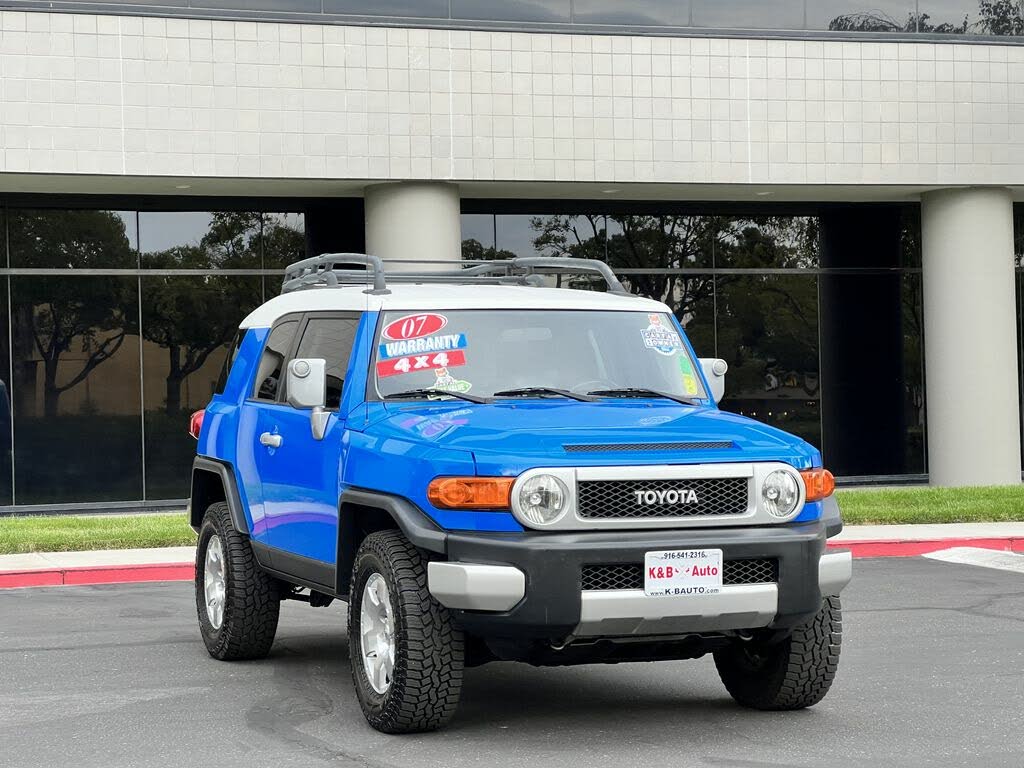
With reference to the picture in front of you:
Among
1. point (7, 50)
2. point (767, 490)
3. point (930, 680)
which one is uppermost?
point (7, 50)

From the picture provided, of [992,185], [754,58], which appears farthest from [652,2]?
[992,185]

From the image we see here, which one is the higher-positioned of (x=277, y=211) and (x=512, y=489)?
(x=277, y=211)

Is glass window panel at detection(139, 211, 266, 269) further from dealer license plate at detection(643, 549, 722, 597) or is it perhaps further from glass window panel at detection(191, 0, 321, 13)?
dealer license plate at detection(643, 549, 722, 597)

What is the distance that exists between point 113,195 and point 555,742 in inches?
592

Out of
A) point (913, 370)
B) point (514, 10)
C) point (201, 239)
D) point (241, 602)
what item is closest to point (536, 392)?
point (241, 602)

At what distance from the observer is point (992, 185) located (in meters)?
21.2

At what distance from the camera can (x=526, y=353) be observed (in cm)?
801

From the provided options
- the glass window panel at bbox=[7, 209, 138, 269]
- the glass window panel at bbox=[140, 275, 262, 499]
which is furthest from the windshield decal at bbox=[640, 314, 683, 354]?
the glass window panel at bbox=[7, 209, 138, 269]

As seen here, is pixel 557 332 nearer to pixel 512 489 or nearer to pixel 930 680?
pixel 512 489

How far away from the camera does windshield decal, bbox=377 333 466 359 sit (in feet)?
26.0

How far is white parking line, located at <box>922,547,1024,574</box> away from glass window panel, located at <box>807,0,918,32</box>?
27.0 feet

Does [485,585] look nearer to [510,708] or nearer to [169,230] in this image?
[510,708]

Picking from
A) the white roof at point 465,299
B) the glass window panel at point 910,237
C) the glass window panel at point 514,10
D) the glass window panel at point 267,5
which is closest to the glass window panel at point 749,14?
the glass window panel at point 514,10

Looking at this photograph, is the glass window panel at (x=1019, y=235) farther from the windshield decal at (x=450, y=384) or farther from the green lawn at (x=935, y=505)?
the windshield decal at (x=450, y=384)
